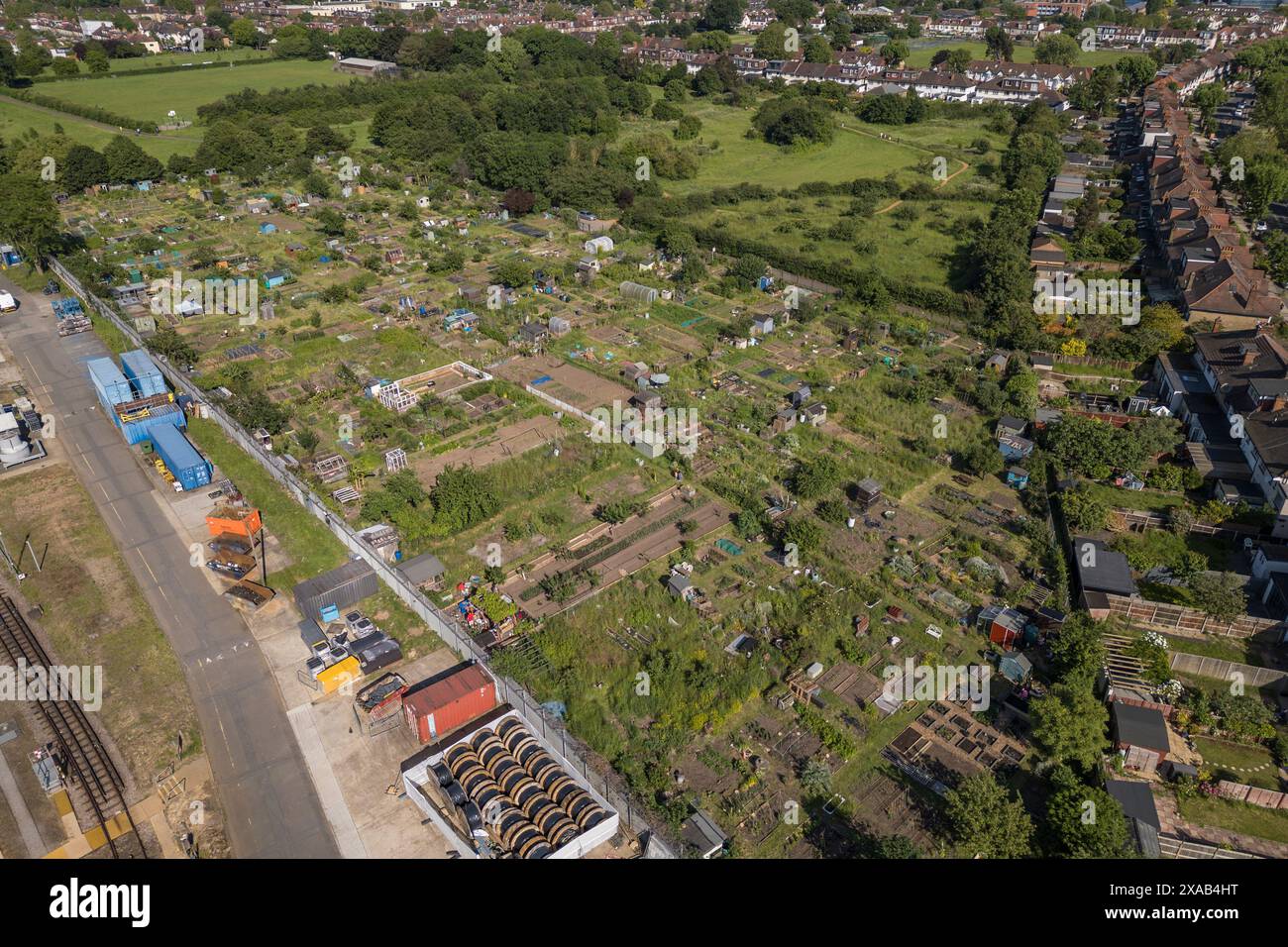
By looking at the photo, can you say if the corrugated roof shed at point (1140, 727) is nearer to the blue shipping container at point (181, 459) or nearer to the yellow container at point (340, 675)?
the yellow container at point (340, 675)

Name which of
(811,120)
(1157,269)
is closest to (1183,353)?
(1157,269)

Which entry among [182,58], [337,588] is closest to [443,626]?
[337,588]

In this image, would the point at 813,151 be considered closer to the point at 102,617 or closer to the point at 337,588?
the point at 337,588

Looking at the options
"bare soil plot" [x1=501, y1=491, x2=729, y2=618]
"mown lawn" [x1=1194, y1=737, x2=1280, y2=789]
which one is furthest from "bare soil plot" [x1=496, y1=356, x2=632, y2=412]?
"mown lawn" [x1=1194, y1=737, x2=1280, y2=789]

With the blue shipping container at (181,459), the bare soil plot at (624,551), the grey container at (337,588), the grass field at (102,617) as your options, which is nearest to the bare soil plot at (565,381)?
the bare soil plot at (624,551)

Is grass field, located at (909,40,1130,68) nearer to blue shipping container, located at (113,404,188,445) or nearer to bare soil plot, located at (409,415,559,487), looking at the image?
bare soil plot, located at (409,415,559,487)
